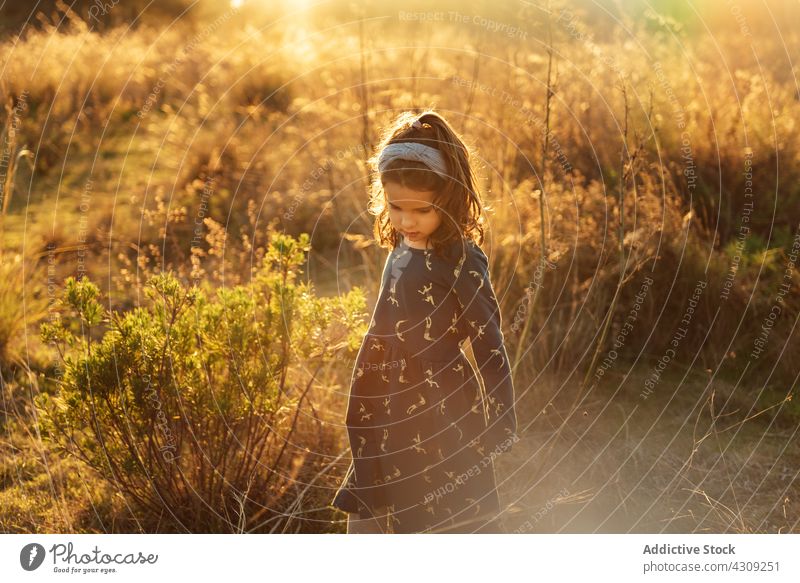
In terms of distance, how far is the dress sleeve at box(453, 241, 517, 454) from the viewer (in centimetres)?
222

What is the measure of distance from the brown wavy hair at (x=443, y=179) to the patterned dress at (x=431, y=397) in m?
0.05

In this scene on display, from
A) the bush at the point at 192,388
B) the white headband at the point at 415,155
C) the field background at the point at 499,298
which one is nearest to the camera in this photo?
the white headband at the point at 415,155

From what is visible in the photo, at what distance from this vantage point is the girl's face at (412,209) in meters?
2.20

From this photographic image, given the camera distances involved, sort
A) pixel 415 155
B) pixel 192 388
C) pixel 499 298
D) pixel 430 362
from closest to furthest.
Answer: pixel 415 155 < pixel 430 362 < pixel 192 388 < pixel 499 298

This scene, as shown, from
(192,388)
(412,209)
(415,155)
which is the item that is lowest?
(192,388)

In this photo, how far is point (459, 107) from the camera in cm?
526

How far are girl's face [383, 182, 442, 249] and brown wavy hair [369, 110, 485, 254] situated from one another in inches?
0.6

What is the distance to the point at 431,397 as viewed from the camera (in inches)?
89.4

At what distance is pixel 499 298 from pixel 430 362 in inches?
52.3

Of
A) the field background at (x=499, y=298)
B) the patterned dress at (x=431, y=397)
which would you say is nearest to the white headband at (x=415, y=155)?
the patterned dress at (x=431, y=397)

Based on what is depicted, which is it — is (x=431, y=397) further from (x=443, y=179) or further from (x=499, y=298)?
(x=499, y=298)

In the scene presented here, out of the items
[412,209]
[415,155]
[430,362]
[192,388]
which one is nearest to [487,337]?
[430,362]

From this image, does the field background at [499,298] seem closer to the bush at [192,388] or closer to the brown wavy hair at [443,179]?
the bush at [192,388]

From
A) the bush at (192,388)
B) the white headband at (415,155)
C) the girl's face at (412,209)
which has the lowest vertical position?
the bush at (192,388)
